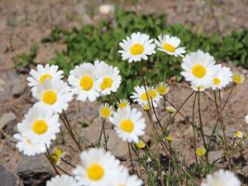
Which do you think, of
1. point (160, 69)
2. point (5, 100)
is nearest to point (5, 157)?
point (5, 100)

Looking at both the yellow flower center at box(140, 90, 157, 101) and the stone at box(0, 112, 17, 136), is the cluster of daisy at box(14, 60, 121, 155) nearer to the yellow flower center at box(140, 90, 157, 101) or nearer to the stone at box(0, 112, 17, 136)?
the yellow flower center at box(140, 90, 157, 101)

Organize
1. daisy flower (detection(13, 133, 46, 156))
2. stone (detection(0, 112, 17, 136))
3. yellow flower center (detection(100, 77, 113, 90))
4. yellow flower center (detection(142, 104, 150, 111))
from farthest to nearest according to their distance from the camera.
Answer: stone (detection(0, 112, 17, 136)) < yellow flower center (detection(142, 104, 150, 111)) < yellow flower center (detection(100, 77, 113, 90)) < daisy flower (detection(13, 133, 46, 156))

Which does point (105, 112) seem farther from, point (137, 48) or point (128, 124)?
point (128, 124)

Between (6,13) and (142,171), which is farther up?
(6,13)

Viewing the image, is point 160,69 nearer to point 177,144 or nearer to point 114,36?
point 114,36

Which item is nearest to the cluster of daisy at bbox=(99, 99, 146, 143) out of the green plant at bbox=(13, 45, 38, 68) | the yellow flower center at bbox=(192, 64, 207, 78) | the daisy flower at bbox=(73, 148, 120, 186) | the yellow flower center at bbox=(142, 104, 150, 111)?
the daisy flower at bbox=(73, 148, 120, 186)

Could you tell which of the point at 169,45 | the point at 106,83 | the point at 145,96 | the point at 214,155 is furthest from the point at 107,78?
the point at 214,155
